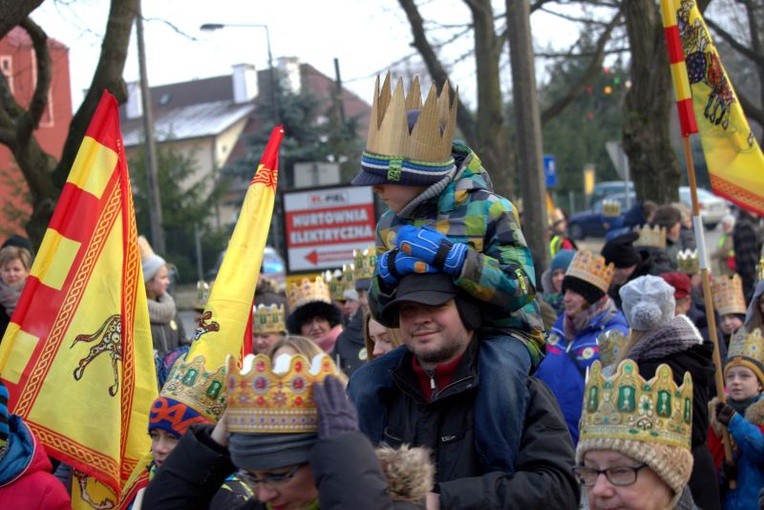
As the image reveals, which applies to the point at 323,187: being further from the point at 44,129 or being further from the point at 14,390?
the point at 44,129

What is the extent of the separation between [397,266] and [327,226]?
13.3 m

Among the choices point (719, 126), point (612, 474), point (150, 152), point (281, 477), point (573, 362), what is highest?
point (150, 152)

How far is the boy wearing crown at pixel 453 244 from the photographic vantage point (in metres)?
3.79

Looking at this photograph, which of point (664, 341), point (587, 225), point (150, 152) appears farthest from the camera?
point (587, 225)

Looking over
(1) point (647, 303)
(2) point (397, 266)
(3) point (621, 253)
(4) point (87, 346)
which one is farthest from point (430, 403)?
(3) point (621, 253)

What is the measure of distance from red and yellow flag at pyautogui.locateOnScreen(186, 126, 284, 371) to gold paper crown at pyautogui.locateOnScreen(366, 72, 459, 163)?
123 cm

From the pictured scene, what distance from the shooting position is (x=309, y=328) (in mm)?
8867

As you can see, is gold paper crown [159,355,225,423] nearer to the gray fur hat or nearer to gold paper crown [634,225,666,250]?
the gray fur hat

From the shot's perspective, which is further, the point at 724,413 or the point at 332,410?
the point at 724,413

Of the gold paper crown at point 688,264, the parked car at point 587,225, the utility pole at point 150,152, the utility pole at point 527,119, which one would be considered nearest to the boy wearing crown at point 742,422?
the gold paper crown at point 688,264

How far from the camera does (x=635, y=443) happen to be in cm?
378

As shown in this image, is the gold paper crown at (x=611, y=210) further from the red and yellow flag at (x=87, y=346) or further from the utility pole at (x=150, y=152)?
the red and yellow flag at (x=87, y=346)

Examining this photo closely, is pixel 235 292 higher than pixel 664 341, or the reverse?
pixel 235 292

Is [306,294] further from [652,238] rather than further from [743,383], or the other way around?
[652,238]
